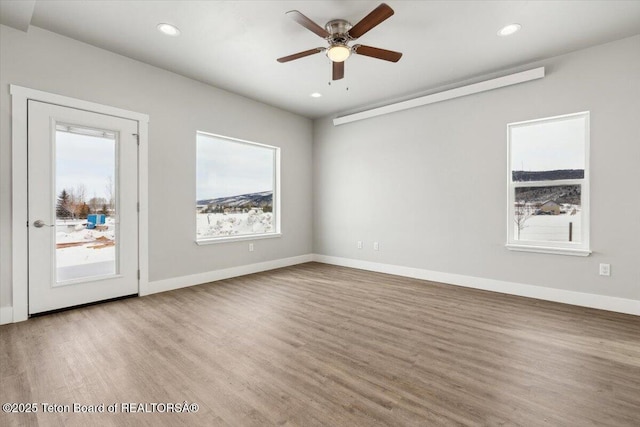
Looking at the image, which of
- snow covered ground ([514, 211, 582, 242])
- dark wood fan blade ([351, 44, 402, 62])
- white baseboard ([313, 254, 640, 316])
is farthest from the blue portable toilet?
snow covered ground ([514, 211, 582, 242])

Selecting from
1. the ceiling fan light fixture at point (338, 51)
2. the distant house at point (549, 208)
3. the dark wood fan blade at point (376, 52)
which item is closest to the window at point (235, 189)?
the ceiling fan light fixture at point (338, 51)

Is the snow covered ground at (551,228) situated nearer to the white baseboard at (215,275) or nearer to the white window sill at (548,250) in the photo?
the white window sill at (548,250)

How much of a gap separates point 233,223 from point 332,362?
11.0 feet

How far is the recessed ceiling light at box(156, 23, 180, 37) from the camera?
291cm

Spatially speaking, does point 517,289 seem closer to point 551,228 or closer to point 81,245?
point 551,228

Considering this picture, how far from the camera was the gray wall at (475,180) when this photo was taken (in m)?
3.16

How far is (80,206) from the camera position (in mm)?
3260

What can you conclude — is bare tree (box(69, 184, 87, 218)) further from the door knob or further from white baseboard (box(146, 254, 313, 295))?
white baseboard (box(146, 254, 313, 295))

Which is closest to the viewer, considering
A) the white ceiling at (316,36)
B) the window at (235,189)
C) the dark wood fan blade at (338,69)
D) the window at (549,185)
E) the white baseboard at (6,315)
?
the white ceiling at (316,36)

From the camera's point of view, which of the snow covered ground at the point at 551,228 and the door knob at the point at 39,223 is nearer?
the door knob at the point at 39,223

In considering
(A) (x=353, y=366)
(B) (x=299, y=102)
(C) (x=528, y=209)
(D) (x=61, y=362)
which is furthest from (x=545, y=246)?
(D) (x=61, y=362)

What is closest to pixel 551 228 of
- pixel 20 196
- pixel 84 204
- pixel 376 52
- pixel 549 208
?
pixel 549 208

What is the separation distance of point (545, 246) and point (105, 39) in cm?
565

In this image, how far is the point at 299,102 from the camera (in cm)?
510
